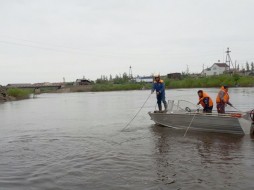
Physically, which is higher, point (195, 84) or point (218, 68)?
point (218, 68)

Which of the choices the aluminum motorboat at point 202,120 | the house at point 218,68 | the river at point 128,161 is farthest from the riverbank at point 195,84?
the river at point 128,161

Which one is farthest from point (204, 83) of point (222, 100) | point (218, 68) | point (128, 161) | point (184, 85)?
point (128, 161)

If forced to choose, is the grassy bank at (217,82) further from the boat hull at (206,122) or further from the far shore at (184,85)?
the boat hull at (206,122)

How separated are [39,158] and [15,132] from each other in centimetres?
681

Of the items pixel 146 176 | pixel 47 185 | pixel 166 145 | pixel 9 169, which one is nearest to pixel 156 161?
pixel 146 176

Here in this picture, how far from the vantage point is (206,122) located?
13695 mm

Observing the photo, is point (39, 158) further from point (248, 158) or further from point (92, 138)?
point (248, 158)

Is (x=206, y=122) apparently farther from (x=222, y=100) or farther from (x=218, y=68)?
(x=218, y=68)

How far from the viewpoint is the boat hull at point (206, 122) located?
12.8 m

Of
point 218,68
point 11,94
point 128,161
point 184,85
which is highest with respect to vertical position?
point 218,68

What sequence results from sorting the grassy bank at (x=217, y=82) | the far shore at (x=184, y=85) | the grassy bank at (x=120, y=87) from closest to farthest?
the far shore at (x=184, y=85)
the grassy bank at (x=217, y=82)
the grassy bank at (x=120, y=87)

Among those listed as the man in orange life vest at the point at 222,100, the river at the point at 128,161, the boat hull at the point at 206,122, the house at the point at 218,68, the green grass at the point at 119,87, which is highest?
the house at the point at 218,68

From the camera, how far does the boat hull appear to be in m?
12.8

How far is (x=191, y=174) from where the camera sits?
8102 millimetres
